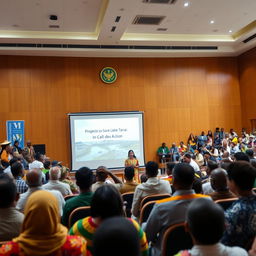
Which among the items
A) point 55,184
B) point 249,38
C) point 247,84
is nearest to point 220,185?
point 55,184

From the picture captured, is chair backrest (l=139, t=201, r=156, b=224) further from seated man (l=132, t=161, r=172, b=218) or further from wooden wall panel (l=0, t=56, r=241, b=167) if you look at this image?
wooden wall panel (l=0, t=56, r=241, b=167)

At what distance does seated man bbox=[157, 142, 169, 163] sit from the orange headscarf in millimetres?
10546

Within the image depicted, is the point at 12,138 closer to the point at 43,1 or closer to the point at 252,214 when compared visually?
the point at 43,1

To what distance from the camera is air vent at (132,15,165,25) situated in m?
9.13

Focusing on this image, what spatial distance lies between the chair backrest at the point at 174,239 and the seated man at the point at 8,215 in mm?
1001

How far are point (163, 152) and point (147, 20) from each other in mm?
5392

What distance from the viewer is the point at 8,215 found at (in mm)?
1882

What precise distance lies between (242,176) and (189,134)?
1092 centimetres

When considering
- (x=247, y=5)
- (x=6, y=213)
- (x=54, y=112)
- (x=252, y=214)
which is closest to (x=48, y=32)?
(x=54, y=112)

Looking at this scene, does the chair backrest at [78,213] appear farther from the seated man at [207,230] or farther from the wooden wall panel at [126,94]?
the wooden wall panel at [126,94]

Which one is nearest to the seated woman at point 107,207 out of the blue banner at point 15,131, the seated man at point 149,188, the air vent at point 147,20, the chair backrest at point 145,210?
the chair backrest at point 145,210

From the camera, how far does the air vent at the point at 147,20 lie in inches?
360

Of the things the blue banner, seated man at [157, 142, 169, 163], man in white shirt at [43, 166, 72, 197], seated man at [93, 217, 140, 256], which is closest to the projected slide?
seated man at [157, 142, 169, 163]

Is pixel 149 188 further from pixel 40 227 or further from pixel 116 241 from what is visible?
pixel 116 241
